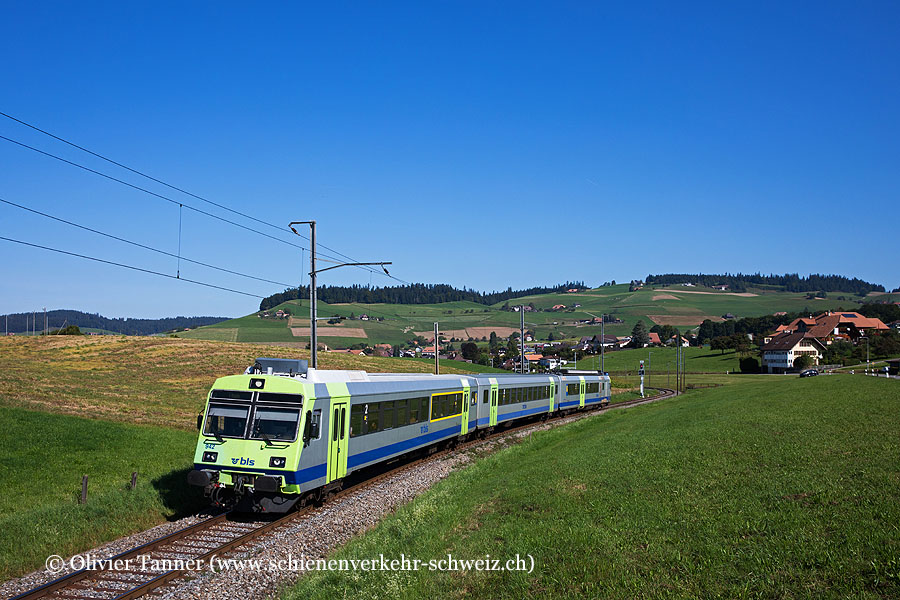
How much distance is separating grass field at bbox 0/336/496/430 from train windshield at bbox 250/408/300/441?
1856 centimetres

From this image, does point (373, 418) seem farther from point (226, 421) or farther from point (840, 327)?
point (840, 327)

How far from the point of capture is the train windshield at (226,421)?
16344mm

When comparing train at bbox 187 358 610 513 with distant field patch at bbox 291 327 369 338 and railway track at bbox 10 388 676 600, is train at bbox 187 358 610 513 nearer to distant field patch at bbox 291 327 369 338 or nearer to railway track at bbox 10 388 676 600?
railway track at bbox 10 388 676 600

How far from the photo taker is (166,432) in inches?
1179

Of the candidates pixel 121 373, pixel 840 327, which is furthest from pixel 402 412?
pixel 840 327

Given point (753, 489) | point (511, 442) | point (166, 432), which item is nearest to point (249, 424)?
point (753, 489)

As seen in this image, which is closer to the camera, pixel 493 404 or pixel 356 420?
pixel 356 420

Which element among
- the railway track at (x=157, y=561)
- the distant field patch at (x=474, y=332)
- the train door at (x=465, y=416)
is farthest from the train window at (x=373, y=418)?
the distant field patch at (x=474, y=332)

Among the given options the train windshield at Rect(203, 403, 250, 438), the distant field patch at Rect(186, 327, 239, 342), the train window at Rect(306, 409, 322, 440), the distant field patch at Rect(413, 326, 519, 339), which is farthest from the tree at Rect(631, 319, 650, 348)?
the train windshield at Rect(203, 403, 250, 438)

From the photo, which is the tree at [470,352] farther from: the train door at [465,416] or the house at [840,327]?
the train door at [465,416]

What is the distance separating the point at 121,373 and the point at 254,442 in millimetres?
52317

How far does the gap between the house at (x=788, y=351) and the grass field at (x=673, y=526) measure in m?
106

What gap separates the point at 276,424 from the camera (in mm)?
16141

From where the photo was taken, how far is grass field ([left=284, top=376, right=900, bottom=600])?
8633 mm
